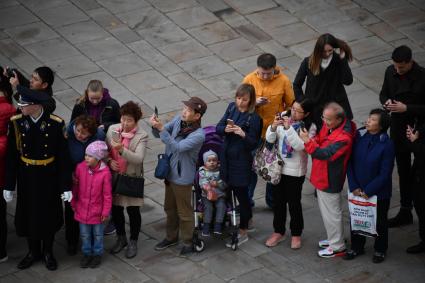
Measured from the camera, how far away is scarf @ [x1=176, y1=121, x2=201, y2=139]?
1017 centimetres

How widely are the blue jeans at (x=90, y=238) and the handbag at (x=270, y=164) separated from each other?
175 cm

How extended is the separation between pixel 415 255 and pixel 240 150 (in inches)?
83.6

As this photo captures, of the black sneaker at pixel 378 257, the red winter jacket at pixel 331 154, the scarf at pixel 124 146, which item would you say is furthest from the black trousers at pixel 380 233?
the scarf at pixel 124 146

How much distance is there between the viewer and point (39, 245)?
1036 cm

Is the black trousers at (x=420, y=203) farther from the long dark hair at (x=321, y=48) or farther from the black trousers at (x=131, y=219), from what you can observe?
the black trousers at (x=131, y=219)

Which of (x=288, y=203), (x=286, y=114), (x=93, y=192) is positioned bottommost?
(x=288, y=203)

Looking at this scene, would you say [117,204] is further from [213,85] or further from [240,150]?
[213,85]

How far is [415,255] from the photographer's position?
10383 millimetres

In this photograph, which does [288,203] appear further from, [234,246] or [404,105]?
[404,105]

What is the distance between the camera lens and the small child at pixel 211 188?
10.4m

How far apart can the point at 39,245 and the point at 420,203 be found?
3.94 m

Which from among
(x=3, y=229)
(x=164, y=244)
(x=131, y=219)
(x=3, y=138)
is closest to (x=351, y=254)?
(x=164, y=244)

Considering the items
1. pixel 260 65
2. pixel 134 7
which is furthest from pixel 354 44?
pixel 260 65

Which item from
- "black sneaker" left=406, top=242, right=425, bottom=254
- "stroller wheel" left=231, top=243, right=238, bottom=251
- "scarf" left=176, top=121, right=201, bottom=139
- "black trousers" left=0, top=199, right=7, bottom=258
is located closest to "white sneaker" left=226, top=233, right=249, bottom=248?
"stroller wheel" left=231, top=243, right=238, bottom=251
